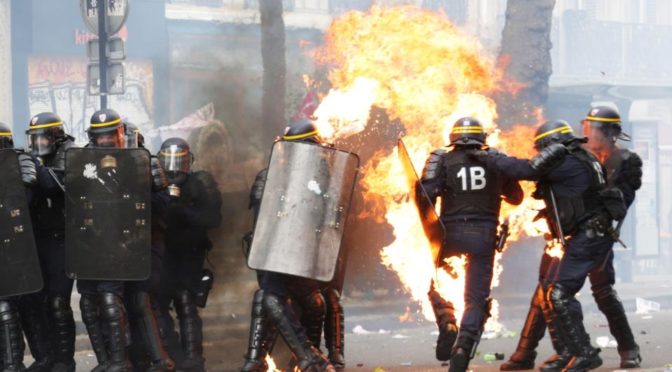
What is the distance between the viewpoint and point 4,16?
18141 mm

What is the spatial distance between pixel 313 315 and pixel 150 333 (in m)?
1.11

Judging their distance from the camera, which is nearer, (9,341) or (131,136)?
(9,341)

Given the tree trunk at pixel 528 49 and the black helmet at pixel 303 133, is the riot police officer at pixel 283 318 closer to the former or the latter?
the black helmet at pixel 303 133

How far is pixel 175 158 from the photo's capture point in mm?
8672

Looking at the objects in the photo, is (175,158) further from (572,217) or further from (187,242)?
(572,217)

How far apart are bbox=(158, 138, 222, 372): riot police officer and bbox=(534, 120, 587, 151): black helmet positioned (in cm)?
241

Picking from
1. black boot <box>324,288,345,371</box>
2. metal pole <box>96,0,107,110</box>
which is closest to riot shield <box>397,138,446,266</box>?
black boot <box>324,288,345,371</box>

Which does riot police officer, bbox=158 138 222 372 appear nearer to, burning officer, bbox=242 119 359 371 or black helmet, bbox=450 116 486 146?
burning officer, bbox=242 119 359 371

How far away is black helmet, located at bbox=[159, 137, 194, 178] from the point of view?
8648mm

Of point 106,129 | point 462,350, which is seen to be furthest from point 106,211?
point 462,350

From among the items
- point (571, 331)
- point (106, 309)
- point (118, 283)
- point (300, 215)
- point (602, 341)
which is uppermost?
point (300, 215)

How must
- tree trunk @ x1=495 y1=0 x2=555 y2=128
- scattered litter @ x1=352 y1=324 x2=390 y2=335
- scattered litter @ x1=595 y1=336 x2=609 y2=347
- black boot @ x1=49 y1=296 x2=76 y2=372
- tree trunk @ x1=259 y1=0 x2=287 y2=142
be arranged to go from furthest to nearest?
tree trunk @ x1=495 y1=0 x2=555 y2=128 < tree trunk @ x1=259 y1=0 x2=287 y2=142 < scattered litter @ x1=352 y1=324 x2=390 y2=335 < scattered litter @ x1=595 y1=336 x2=609 y2=347 < black boot @ x1=49 y1=296 x2=76 y2=372

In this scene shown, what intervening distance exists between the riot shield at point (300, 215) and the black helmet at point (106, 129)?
1.03m

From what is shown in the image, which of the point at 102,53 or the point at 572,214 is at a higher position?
the point at 102,53
